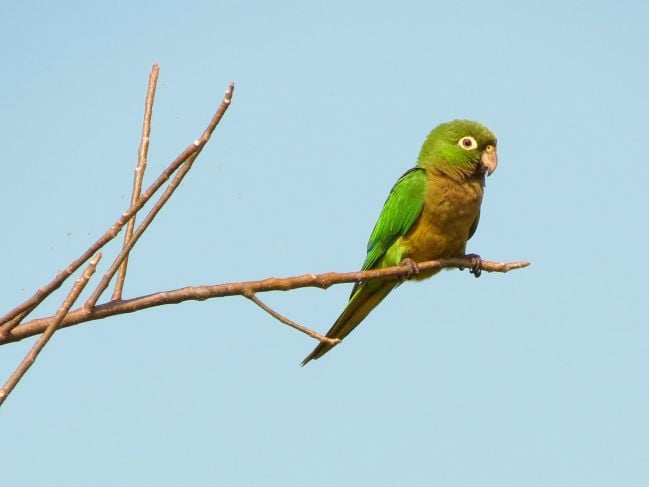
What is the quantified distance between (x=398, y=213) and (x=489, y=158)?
102 cm

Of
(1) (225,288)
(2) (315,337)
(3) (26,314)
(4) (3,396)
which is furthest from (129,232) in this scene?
(4) (3,396)

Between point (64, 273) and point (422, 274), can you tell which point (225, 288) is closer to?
point (64, 273)

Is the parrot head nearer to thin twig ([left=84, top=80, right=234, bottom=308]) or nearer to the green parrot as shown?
the green parrot

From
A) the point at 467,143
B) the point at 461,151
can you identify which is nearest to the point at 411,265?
the point at 461,151

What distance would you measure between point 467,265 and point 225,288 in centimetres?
380

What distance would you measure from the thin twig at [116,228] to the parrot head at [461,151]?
4582mm

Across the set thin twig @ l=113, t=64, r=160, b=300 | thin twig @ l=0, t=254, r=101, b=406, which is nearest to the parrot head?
thin twig @ l=113, t=64, r=160, b=300

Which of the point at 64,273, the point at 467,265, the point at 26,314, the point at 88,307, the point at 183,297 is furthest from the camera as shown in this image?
the point at 467,265

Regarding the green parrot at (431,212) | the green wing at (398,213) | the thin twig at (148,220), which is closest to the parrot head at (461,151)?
the green parrot at (431,212)

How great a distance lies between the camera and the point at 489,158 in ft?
24.1

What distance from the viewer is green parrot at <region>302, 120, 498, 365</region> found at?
6.87 meters

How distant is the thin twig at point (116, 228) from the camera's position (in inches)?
103

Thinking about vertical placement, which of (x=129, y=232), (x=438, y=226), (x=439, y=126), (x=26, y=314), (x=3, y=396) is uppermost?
Answer: (x=439, y=126)

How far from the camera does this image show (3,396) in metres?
2.07
